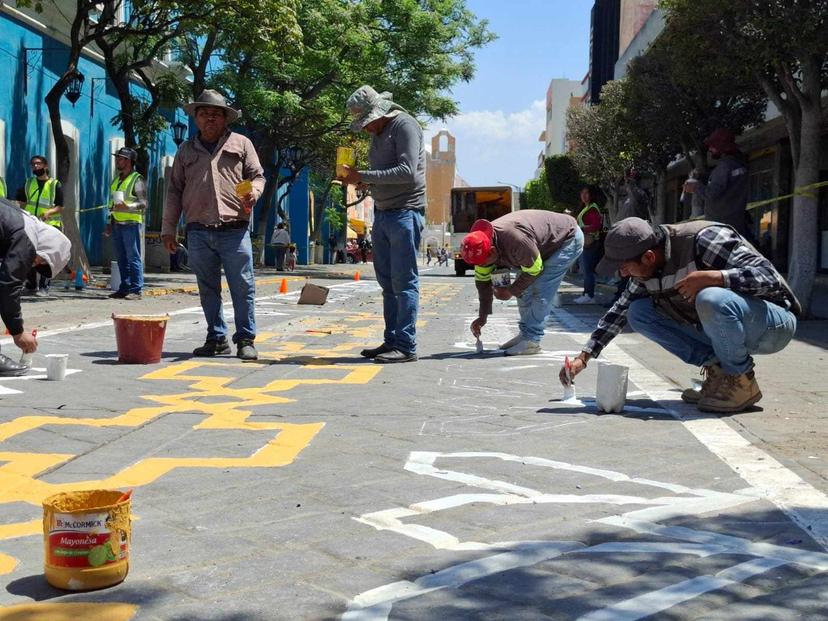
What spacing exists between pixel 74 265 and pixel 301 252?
3899 cm

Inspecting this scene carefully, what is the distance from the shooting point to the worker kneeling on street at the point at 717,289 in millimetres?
5336

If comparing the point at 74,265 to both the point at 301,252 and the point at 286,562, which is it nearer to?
A: the point at 286,562

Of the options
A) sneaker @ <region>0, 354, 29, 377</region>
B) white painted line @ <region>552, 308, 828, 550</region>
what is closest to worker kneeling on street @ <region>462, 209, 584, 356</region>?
white painted line @ <region>552, 308, 828, 550</region>

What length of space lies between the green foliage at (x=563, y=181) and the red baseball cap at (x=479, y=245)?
4438cm

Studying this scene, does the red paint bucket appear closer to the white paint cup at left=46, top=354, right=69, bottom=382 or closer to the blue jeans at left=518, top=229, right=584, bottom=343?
the white paint cup at left=46, top=354, right=69, bottom=382

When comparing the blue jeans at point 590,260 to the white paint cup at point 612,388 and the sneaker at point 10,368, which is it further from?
the sneaker at point 10,368

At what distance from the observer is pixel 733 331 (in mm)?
5367

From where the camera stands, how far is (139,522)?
3355 mm

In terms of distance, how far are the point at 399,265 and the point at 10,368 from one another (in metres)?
2.70

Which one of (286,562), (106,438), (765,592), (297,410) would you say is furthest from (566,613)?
(297,410)

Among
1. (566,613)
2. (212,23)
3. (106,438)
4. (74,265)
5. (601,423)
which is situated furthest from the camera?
(74,265)

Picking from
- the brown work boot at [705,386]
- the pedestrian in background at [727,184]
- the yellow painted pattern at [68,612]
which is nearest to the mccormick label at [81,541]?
the yellow painted pattern at [68,612]

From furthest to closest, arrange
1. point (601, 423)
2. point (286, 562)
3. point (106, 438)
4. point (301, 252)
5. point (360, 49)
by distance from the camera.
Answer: point (301, 252) → point (360, 49) → point (601, 423) → point (106, 438) → point (286, 562)

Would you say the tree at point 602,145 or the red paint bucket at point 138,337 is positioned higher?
the tree at point 602,145
